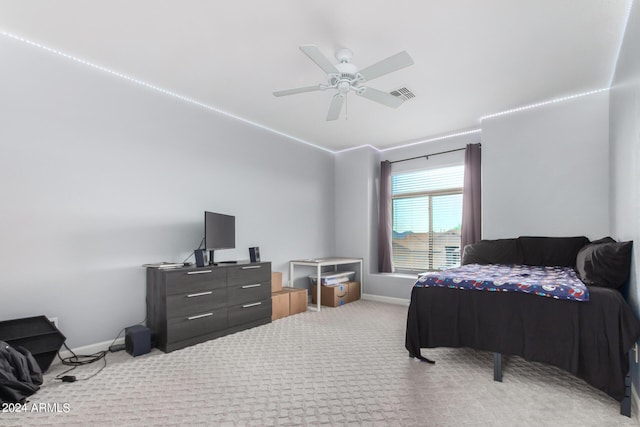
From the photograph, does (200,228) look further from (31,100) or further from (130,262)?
(31,100)

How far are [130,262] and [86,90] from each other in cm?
171

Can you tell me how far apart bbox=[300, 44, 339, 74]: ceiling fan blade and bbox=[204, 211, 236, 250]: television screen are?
197cm

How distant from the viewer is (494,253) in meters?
3.91

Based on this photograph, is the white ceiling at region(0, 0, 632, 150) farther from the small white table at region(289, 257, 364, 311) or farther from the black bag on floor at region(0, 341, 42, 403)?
the black bag on floor at region(0, 341, 42, 403)

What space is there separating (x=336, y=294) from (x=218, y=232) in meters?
2.16

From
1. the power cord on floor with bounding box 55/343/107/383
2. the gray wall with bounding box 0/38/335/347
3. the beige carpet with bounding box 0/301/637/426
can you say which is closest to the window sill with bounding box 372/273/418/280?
the beige carpet with bounding box 0/301/637/426

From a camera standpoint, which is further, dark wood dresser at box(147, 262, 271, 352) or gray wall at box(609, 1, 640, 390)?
dark wood dresser at box(147, 262, 271, 352)

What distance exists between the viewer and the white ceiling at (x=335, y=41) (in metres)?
2.21

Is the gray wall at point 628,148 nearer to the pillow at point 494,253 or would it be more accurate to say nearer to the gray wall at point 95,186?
the pillow at point 494,253

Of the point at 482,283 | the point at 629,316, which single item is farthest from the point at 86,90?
the point at 629,316

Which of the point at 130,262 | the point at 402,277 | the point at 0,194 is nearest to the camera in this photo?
the point at 0,194

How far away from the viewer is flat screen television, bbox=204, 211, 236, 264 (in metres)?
3.40

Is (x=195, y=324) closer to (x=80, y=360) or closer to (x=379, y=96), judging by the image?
(x=80, y=360)

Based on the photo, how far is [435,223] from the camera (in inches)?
204
